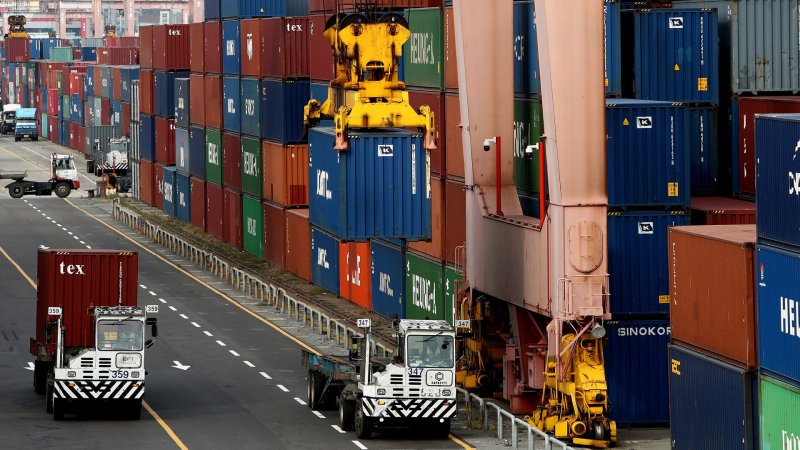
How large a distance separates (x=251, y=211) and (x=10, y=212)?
113 ft

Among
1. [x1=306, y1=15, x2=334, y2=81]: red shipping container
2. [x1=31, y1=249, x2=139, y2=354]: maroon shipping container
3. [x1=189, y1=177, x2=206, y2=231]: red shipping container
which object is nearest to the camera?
[x1=31, y1=249, x2=139, y2=354]: maroon shipping container

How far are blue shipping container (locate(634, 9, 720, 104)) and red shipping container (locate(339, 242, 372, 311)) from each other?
22.9m

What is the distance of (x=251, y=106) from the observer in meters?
85.8

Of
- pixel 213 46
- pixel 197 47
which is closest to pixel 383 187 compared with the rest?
pixel 213 46

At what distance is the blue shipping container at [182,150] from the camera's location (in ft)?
340

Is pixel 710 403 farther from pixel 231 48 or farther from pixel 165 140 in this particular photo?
pixel 165 140

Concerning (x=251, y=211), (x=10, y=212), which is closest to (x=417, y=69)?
(x=251, y=211)

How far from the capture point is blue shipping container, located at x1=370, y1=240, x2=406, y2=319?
62.5 m

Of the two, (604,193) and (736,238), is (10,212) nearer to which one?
(604,193)

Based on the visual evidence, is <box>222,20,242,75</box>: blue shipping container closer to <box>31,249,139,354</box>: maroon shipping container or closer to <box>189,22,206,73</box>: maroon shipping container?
<box>189,22,206,73</box>: maroon shipping container

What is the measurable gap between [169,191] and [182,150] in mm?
6530

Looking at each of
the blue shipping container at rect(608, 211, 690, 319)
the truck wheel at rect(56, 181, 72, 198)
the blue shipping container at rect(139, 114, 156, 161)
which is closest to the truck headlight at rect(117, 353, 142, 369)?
the blue shipping container at rect(608, 211, 690, 319)

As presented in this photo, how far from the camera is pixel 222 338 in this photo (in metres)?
64.2

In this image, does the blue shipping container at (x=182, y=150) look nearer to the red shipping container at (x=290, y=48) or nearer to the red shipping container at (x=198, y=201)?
the red shipping container at (x=198, y=201)
